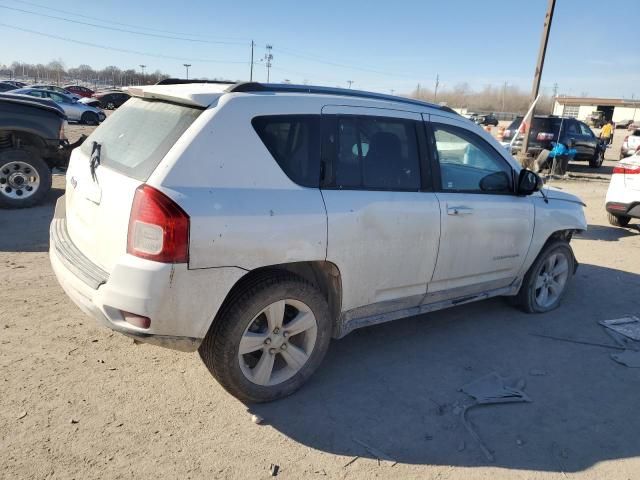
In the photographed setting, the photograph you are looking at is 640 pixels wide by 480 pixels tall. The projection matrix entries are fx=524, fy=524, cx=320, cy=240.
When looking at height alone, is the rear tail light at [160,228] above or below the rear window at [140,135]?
below

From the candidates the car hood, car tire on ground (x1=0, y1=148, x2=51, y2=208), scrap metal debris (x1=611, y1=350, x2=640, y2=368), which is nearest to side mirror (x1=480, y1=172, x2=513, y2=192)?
the car hood

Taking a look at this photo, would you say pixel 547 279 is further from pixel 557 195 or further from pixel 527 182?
pixel 527 182

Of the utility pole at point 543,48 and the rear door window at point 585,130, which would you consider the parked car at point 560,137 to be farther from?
the utility pole at point 543,48

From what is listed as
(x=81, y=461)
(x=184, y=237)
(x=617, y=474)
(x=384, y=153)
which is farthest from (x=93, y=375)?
(x=617, y=474)

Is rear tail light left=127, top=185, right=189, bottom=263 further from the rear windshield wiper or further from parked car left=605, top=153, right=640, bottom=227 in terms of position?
parked car left=605, top=153, right=640, bottom=227

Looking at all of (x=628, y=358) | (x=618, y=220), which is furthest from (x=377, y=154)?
(x=618, y=220)

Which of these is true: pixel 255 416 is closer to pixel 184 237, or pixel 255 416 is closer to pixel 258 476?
pixel 258 476

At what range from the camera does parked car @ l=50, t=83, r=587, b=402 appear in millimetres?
2744

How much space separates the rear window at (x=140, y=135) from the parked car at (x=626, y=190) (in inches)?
312

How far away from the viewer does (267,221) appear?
2922 mm

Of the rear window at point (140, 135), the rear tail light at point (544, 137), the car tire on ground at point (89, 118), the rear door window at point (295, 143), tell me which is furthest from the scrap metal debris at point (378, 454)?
the car tire on ground at point (89, 118)

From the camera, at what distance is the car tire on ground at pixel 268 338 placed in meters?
2.97

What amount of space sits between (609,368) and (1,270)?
216 inches

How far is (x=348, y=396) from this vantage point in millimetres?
3400
